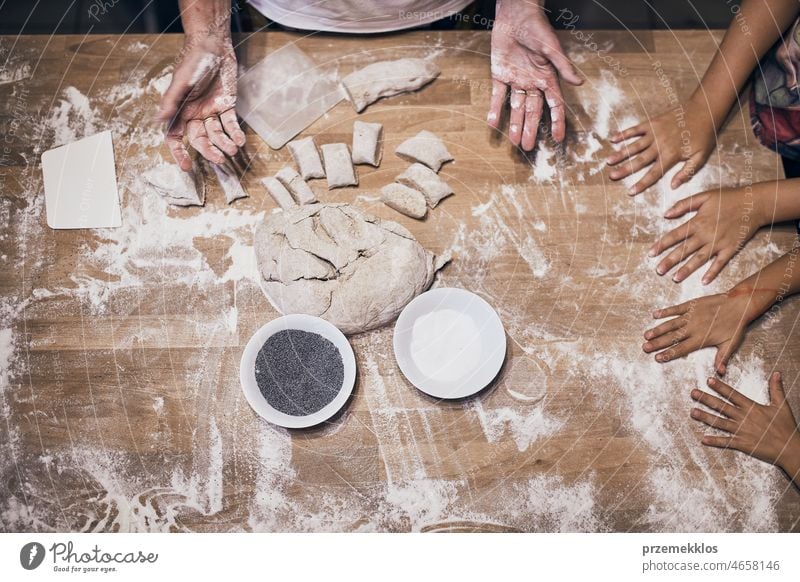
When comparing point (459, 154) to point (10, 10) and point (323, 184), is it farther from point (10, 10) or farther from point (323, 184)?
point (10, 10)

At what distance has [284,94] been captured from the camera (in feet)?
3.83

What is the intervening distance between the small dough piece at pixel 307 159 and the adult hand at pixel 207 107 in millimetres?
110

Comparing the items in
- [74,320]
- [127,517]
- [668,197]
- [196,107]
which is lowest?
[127,517]

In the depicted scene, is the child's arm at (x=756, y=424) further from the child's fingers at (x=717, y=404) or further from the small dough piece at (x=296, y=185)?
the small dough piece at (x=296, y=185)

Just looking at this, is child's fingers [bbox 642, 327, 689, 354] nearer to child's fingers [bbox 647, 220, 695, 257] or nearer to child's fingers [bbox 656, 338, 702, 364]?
child's fingers [bbox 656, 338, 702, 364]

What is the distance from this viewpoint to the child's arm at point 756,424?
40.8 inches

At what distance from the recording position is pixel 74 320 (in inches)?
43.2

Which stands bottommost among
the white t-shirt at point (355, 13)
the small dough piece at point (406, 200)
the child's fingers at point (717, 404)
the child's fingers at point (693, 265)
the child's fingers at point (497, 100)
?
the child's fingers at point (717, 404)

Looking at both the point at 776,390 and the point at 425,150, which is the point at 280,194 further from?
the point at 776,390

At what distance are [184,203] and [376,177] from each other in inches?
15.7

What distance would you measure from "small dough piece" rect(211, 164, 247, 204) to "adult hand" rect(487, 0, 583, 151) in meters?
0.54

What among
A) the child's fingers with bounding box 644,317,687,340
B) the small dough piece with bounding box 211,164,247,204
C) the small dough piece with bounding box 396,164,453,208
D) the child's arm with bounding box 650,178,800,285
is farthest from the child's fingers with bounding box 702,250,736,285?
the small dough piece with bounding box 211,164,247,204

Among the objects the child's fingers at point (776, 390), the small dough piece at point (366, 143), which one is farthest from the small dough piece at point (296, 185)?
the child's fingers at point (776, 390)
